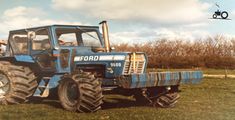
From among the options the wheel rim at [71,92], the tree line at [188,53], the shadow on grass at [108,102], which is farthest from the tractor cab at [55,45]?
the tree line at [188,53]

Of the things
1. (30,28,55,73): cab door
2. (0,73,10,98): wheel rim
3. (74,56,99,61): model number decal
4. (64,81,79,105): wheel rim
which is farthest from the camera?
(0,73,10,98): wheel rim

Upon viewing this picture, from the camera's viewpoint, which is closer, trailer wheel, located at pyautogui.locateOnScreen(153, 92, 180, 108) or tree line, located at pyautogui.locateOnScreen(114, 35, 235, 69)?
trailer wheel, located at pyautogui.locateOnScreen(153, 92, 180, 108)

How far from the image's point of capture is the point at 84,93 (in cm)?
1044

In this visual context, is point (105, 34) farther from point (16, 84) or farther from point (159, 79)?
point (16, 84)

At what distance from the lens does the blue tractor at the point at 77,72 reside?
35.2 ft

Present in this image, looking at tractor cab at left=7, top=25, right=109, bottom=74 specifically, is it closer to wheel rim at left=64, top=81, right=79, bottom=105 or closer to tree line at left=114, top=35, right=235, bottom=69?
wheel rim at left=64, top=81, right=79, bottom=105

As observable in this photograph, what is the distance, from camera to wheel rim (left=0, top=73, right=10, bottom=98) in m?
12.7

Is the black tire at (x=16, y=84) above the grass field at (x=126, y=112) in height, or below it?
above

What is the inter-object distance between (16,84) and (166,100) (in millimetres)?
4308

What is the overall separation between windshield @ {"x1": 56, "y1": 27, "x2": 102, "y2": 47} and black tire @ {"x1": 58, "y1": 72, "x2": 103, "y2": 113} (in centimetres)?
181

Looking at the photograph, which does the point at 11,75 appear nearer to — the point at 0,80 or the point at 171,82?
the point at 0,80

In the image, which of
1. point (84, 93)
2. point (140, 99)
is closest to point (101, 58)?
point (84, 93)

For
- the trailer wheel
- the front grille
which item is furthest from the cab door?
the trailer wheel

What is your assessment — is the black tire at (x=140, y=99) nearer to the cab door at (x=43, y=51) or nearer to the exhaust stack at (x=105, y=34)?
the exhaust stack at (x=105, y=34)
